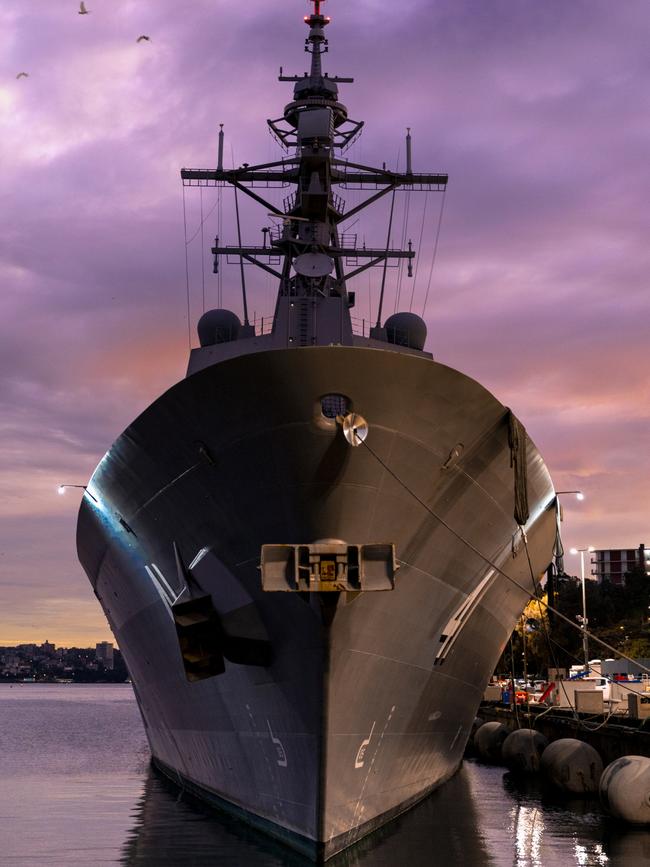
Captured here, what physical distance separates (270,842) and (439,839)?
9.12 feet

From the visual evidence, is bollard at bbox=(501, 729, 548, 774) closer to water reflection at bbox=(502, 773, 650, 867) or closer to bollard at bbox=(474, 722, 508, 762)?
bollard at bbox=(474, 722, 508, 762)

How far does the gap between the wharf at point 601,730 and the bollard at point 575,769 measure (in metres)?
0.65

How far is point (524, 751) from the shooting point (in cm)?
2430

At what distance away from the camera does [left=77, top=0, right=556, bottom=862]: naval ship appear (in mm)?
11344

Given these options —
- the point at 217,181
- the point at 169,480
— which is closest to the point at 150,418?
the point at 169,480

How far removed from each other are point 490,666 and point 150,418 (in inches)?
352

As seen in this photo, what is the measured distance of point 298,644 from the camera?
11766mm

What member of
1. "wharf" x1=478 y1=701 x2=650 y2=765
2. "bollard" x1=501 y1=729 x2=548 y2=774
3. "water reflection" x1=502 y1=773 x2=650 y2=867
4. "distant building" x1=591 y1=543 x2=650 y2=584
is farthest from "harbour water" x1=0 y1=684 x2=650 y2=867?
"distant building" x1=591 y1=543 x2=650 y2=584

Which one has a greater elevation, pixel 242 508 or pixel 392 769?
pixel 242 508

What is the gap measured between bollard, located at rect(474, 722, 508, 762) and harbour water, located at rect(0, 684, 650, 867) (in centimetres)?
431

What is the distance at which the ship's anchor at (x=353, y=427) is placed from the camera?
11047mm

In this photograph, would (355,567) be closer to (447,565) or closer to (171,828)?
(447,565)

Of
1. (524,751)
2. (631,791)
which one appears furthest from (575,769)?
(524,751)

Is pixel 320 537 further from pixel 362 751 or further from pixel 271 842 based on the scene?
pixel 271 842
